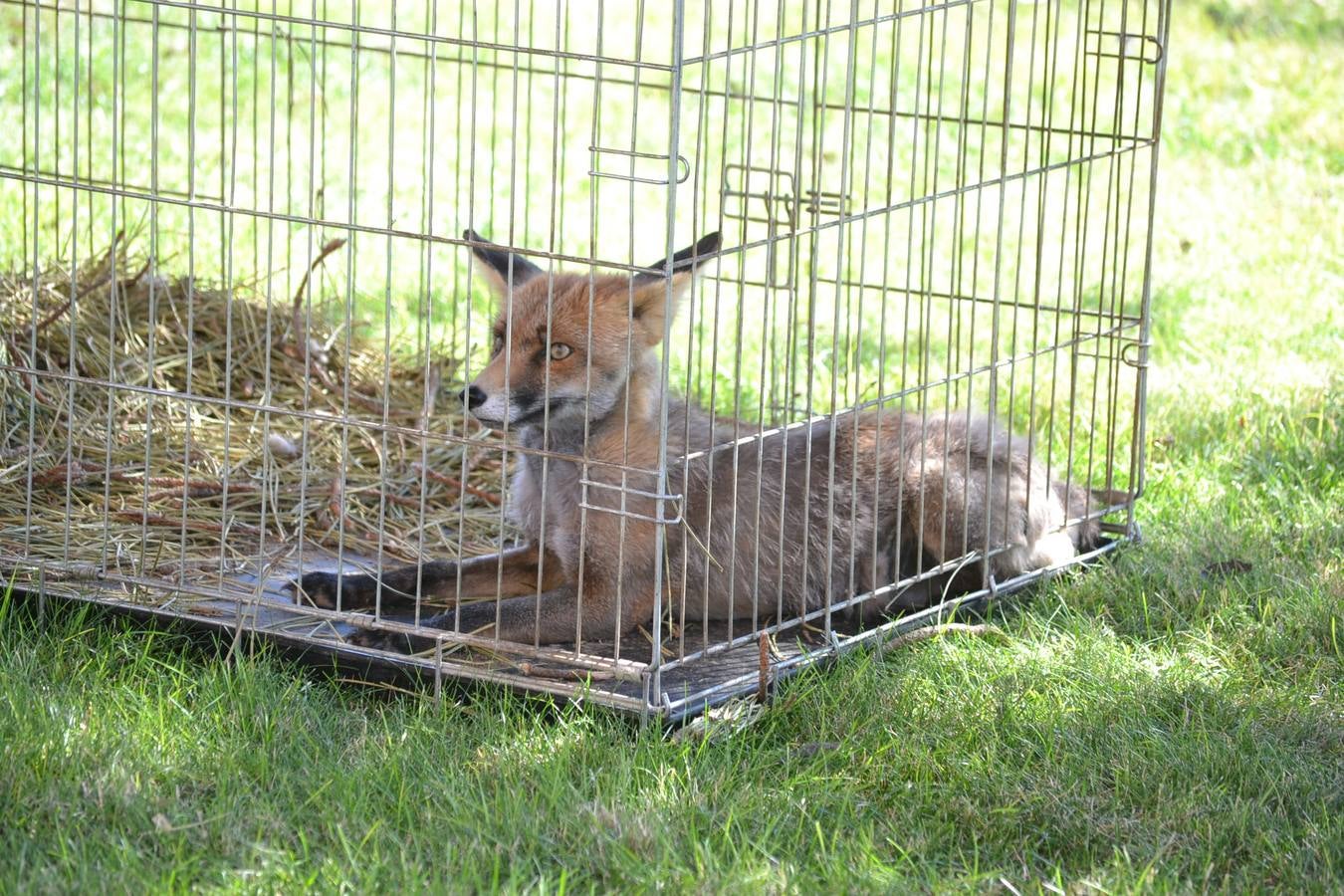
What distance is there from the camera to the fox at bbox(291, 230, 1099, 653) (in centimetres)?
417

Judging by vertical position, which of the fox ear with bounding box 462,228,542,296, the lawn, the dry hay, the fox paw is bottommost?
the lawn

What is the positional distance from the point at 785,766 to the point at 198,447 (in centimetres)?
259

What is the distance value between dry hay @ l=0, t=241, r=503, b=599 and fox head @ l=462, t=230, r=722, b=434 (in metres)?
0.24

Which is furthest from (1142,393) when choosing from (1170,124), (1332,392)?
(1170,124)

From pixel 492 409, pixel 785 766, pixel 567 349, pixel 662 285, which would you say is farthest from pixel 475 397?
pixel 785 766

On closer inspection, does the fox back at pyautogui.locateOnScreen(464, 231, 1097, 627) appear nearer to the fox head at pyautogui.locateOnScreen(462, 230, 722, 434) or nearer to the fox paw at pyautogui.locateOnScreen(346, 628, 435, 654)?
the fox head at pyautogui.locateOnScreen(462, 230, 722, 434)

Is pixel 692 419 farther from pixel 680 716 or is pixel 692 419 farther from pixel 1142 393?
pixel 1142 393

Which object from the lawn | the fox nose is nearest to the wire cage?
the fox nose

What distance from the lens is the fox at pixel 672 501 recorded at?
13.7 ft

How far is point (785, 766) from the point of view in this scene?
360cm

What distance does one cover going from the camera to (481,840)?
3.19 m

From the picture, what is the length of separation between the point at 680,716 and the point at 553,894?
761 millimetres

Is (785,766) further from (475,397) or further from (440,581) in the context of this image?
(440,581)

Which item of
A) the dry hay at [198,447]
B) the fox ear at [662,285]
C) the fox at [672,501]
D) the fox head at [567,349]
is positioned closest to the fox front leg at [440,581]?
the fox at [672,501]
